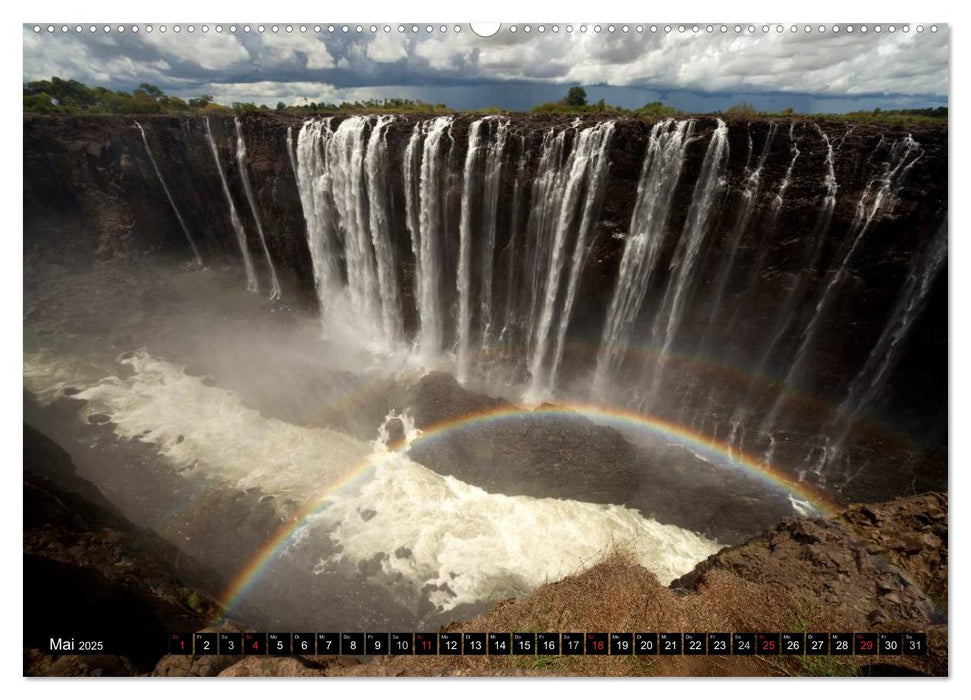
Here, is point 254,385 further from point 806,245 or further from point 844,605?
point 806,245

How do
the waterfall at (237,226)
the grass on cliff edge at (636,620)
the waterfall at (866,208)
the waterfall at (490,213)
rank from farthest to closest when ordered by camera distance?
the waterfall at (237,226) < the waterfall at (490,213) < the waterfall at (866,208) < the grass on cliff edge at (636,620)

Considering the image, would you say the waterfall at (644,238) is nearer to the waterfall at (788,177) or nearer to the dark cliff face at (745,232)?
the dark cliff face at (745,232)

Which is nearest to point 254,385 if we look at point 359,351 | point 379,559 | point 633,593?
point 359,351

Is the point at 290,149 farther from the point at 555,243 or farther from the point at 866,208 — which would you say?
the point at 866,208

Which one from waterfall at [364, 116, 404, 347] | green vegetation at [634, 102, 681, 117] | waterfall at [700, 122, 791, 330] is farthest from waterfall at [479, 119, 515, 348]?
waterfall at [700, 122, 791, 330]

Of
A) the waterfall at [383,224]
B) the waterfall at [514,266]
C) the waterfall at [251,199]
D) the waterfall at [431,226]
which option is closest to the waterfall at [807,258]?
A: the waterfall at [514,266]

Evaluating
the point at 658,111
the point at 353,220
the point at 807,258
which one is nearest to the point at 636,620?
the point at 807,258
